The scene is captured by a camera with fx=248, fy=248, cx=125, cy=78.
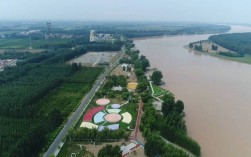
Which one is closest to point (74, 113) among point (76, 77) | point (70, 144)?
point (70, 144)

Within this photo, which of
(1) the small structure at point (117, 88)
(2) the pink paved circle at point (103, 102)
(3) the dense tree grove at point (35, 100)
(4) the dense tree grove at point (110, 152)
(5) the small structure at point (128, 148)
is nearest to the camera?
(4) the dense tree grove at point (110, 152)

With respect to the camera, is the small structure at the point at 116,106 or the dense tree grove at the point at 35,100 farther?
the small structure at the point at 116,106

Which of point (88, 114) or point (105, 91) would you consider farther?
point (105, 91)

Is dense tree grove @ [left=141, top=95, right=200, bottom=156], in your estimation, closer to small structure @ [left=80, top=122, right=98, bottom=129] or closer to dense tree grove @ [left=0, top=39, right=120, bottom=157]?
small structure @ [left=80, top=122, right=98, bottom=129]

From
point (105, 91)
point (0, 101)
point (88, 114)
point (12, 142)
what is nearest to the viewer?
point (12, 142)

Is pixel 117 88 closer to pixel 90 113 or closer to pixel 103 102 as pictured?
pixel 103 102

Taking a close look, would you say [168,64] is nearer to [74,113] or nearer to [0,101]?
[74,113]

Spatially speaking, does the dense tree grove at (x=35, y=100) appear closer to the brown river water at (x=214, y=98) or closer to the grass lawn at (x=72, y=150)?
the grass lawn at (x=72, y=150)

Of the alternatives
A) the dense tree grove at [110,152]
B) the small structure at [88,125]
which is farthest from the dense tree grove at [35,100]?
the dense tree grove at [110,152]
